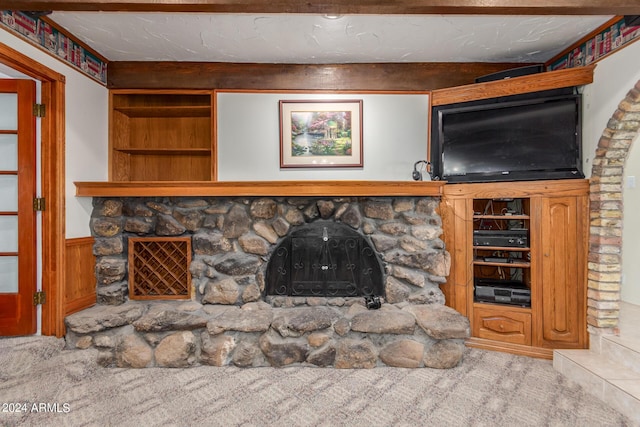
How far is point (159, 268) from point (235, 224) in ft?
2.69

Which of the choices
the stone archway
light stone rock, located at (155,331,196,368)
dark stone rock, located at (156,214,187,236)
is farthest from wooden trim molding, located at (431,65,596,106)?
light stone rock, located at (155,331,196,368)

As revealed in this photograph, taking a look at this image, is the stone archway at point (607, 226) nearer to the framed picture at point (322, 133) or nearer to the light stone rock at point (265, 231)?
the framed picture at point (322, 133)

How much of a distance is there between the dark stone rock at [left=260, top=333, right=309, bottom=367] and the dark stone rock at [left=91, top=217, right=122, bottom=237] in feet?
5.02

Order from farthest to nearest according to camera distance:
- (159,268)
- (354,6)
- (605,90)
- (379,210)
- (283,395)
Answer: (159,268)
(379,210)
(605,90)
(283,395)
(354,6)

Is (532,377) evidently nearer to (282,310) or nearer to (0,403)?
(282,310)

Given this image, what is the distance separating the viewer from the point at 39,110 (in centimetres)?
221

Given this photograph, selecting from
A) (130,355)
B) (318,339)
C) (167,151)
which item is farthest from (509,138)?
(130,355)

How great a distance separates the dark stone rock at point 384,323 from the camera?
7.37ft

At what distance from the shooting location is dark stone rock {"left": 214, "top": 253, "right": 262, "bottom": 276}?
100 inches

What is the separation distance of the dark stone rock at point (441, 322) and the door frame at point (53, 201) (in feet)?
8.56

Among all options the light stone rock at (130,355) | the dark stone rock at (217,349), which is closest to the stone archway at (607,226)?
the dark stone rock at (217,349)

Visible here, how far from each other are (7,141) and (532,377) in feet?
13.3

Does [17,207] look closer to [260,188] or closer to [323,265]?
[260,188]

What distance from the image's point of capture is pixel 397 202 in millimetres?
2611
